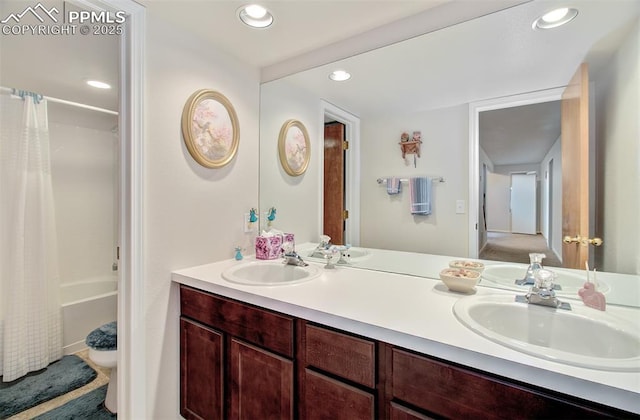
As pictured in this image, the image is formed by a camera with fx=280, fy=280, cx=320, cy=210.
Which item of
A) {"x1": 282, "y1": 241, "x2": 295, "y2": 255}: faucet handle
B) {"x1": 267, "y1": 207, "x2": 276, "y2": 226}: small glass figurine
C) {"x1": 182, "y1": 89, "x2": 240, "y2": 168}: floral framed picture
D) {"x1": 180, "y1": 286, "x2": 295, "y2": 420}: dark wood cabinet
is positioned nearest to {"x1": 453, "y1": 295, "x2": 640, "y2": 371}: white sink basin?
{"x1": 180, "y1": 286, "x2": 295, "y2": 420}: dark wood cabinet

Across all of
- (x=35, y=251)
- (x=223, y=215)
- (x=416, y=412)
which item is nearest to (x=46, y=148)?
(x=35, y=251)

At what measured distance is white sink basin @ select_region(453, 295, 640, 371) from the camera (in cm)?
82

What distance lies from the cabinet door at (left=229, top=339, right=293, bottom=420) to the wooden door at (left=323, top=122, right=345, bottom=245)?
0.84 metres

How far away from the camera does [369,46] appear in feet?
5.03

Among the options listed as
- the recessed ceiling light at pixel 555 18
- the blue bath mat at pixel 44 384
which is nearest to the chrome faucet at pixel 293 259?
the recessed ceiling light at pixel 555 18

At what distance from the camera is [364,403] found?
913 mm

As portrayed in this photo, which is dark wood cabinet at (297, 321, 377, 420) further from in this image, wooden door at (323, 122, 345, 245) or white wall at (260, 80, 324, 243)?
white wall at (260, 80, 324, 243)

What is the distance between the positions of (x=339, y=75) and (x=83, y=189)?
8.98 feet

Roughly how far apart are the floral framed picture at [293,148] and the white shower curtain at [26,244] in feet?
6.09

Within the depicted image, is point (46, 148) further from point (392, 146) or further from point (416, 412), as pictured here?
point (416, 412)

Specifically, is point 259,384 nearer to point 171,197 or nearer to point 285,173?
point 171,197

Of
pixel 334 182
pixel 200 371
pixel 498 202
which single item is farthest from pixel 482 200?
pixel 200 371

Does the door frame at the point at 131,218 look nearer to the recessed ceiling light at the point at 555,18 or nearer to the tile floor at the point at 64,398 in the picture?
the tile floor at the point at 64,398

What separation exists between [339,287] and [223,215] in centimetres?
91
